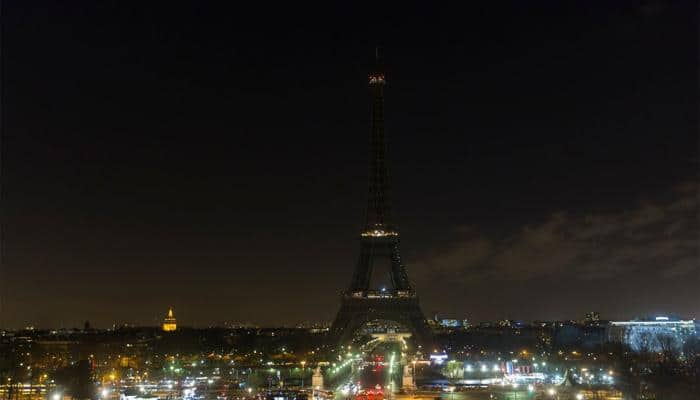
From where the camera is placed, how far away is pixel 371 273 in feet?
271

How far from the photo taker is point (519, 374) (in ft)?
175

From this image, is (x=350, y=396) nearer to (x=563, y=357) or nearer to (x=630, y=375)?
(x=630, y=375)

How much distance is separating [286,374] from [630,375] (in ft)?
72.5

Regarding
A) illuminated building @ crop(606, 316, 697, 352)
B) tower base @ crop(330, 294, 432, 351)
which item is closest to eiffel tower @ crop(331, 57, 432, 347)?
tower base @ crop(330, 294, 432, 351)

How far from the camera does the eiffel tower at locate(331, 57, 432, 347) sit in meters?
79.6

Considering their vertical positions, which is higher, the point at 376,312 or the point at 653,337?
the point at 376,312

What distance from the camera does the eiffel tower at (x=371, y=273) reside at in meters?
79.6

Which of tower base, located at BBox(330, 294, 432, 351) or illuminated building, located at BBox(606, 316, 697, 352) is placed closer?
tower base, located at BBox(330, 294, 432, 351)

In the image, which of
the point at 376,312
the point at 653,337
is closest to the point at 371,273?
the point at 376,312

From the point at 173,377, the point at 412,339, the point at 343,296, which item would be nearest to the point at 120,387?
the point at 173,377

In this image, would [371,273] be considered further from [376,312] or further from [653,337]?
[653,337]

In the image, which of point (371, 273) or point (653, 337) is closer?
point (371, 273)

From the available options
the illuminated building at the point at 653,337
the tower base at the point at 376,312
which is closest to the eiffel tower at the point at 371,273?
the tower base at the point at 376,312

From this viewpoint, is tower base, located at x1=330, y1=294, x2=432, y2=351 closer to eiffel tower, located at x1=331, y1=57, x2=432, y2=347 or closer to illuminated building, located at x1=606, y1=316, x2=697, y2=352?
eiffel tower, located at x1=331, y1=57, x2=432, y2=347
